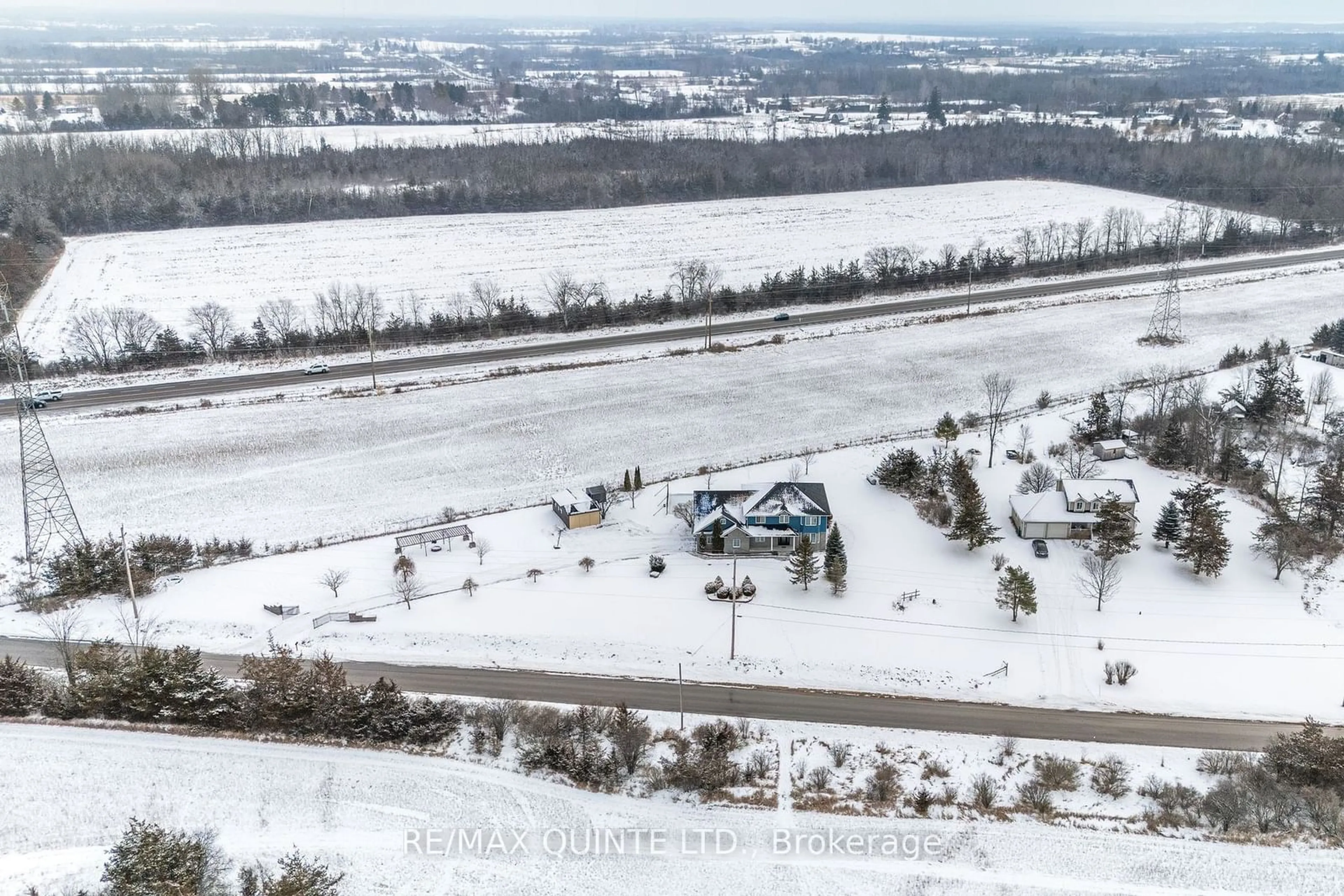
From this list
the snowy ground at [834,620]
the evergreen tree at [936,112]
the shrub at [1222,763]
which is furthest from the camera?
the evergreen tree at [936,112]

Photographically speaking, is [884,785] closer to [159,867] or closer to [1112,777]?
[1112,777]

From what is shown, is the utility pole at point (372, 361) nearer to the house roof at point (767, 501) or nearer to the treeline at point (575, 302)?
the treeline at point (575, 302)

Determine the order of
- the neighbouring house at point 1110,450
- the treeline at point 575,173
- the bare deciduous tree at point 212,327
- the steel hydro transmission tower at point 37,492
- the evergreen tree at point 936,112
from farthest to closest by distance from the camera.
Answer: the evergreen tree at point 936,112 < the treeline at point 575,173 < the bare deciduous tree at point 212,327 < the neighbouring house at point 1110,450 < the steel hydro transmission tower at point 37,492

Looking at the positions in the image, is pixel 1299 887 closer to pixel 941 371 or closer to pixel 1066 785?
pixel 1066 785

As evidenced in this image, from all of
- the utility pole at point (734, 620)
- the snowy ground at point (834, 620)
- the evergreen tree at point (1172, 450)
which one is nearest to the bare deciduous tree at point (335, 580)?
the snowy ground at point (834, 620)

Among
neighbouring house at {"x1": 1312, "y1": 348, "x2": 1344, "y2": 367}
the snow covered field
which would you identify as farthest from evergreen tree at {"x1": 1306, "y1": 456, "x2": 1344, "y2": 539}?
the snow covered field

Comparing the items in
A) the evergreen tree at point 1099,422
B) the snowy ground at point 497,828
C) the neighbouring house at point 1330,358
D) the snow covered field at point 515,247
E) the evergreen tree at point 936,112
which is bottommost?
the snowy ground at point 497,828
